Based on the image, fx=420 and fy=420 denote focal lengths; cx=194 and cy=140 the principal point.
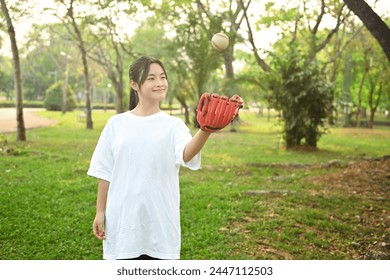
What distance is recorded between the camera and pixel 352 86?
20.9m

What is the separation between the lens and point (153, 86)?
1.67 metres

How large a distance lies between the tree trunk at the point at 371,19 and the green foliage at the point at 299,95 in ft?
12.9

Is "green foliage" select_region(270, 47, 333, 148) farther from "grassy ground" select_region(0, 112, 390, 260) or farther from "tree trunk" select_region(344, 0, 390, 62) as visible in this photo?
"tree trunk" select_region(344, 0, 390, 62)

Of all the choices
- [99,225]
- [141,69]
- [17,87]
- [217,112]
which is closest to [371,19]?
[141,69]

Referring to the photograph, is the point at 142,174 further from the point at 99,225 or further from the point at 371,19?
the point at 371,19

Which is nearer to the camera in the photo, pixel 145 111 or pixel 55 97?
pixel 145 111

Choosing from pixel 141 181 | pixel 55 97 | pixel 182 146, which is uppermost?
pixel 55 97

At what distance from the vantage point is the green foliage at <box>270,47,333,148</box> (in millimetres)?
8914

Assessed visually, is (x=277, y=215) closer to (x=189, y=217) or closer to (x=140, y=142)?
(x=189, y=217)

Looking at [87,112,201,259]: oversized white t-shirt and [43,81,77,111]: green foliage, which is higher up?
[43,81,77,111]: green foliage

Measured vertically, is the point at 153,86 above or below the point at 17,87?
below

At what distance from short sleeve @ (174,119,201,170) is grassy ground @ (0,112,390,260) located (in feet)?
5.75

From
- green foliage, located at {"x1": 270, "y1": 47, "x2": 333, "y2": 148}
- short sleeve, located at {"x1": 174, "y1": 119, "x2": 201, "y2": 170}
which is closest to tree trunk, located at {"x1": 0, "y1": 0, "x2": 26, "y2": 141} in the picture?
green foliage, located at {"x1": 270, "y1": 47, "x2": 333, "y2": 148}

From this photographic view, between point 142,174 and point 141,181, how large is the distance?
1.1 inches
